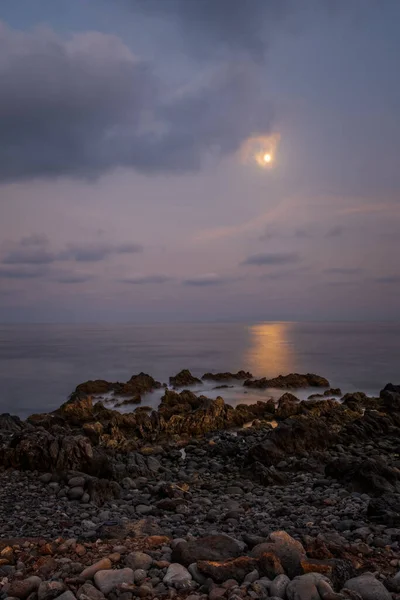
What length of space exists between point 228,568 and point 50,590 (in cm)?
178

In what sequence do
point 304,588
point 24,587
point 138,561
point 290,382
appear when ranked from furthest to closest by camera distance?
point 290,382 → point 138,561 → point 24,587 → point 304,588

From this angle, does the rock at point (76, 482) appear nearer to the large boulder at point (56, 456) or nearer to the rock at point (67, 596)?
the large boulder at point (56, 456)

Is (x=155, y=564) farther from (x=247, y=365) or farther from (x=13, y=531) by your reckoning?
(x=247, y=365)

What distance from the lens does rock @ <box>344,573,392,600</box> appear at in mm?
4332

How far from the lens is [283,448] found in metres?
13.0

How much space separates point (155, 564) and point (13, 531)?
340cm

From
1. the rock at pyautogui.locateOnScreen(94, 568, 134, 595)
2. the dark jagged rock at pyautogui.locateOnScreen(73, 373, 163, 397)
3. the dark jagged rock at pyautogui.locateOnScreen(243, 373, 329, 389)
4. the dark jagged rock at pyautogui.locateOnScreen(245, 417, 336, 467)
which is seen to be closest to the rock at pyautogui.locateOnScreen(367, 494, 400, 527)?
the rock at pyautogui.locateOnScreen(94, 568, 134, 595)

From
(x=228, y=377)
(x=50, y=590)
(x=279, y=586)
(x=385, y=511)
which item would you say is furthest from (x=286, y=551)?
(x=228, y=377)

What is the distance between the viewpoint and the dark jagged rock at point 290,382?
32938 millimetres

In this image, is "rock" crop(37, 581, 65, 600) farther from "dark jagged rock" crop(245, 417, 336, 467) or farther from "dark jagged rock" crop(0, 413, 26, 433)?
"dark jagged rock" crop(0, 413, 26, 433)

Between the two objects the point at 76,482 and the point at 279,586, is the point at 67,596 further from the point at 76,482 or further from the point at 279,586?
the point at 76,482

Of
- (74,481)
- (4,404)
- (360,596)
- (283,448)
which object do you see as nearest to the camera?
(360,596)

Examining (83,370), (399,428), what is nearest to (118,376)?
(83,370)

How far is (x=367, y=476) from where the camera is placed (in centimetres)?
966
